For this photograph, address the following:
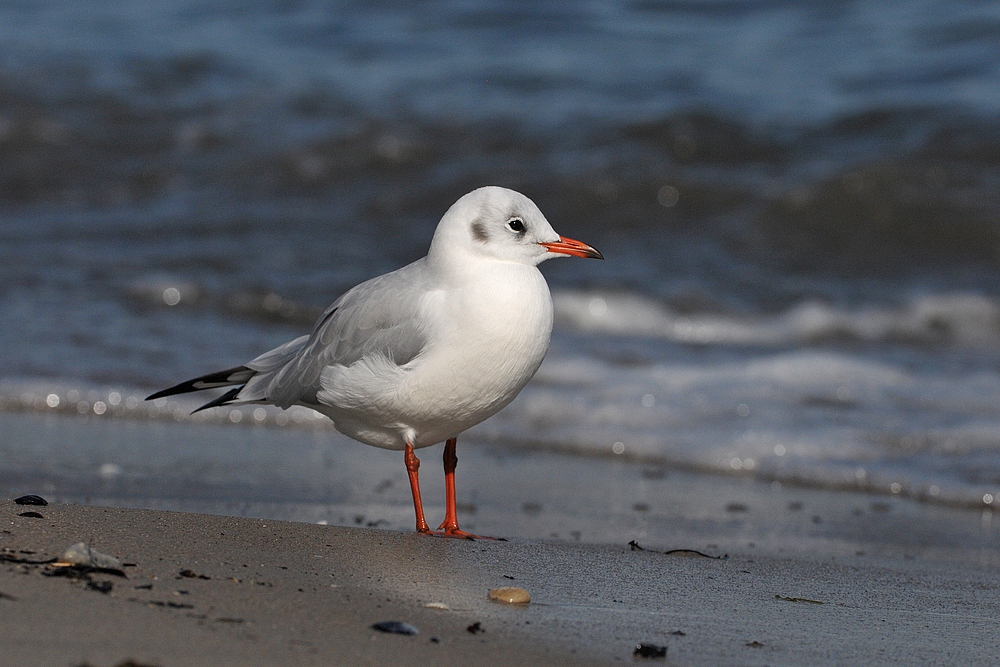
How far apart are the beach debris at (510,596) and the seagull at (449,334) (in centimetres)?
72

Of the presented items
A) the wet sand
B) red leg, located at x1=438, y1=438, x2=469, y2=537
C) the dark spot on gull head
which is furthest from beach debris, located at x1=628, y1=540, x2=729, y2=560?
the dark spot on gull head

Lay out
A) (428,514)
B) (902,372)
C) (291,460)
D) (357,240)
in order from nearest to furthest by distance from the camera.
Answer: (428,514), (291,460), (902,372), (357,240)

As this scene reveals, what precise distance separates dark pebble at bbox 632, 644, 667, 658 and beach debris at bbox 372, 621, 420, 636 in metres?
0.46

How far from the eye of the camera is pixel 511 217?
142 inches

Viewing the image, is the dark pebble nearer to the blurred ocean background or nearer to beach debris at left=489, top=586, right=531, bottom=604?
beach debris at left=489, top=586, right=531, bottom=604

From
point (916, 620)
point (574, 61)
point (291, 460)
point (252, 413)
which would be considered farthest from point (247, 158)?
point (916, 620)

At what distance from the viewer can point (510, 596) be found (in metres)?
2.88

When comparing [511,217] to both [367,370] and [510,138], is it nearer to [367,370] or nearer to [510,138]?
[367,370]

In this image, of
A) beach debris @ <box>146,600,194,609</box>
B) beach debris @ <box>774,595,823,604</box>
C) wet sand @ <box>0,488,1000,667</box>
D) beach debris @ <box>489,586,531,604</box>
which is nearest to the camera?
wet sand @ <box>0,488,1000,667</box>

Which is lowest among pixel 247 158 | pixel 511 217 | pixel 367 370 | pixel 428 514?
pixel 428 514

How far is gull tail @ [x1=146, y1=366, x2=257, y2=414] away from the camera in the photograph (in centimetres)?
392

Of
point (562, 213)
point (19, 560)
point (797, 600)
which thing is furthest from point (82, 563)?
point (562, 213)

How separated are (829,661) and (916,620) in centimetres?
56

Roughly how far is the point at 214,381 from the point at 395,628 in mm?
1714
